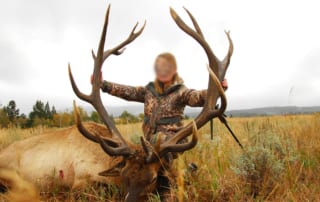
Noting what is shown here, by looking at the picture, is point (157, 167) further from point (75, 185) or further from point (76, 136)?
point (76, 136)

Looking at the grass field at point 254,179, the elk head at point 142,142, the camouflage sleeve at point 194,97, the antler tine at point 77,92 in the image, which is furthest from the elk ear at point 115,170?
the camouflage sleeve at point 194,97

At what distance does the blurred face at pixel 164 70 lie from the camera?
5055 millimetres

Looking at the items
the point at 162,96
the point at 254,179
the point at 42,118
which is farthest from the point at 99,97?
the point at 42,118

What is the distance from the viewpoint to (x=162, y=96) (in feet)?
16.4

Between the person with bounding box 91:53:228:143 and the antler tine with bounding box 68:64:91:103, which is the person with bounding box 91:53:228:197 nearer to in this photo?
the person with bounding box 91:53:228:143

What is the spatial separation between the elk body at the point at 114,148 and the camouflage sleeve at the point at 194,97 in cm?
25

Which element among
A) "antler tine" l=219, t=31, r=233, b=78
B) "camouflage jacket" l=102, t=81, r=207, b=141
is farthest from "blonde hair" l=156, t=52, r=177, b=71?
"antler tine" l=219, t=31, r=233, b=78

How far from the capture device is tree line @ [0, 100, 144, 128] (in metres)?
12.1

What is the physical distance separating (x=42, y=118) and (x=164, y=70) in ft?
42.5

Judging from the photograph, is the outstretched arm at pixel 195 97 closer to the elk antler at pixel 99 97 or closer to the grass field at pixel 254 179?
the grass field at pixel 254 179

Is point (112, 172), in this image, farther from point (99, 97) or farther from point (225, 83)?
point (225, 83)

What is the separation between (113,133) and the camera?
174 inches

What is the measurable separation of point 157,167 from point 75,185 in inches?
46.8

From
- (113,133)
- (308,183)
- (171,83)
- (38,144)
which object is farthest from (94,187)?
(308,183)
